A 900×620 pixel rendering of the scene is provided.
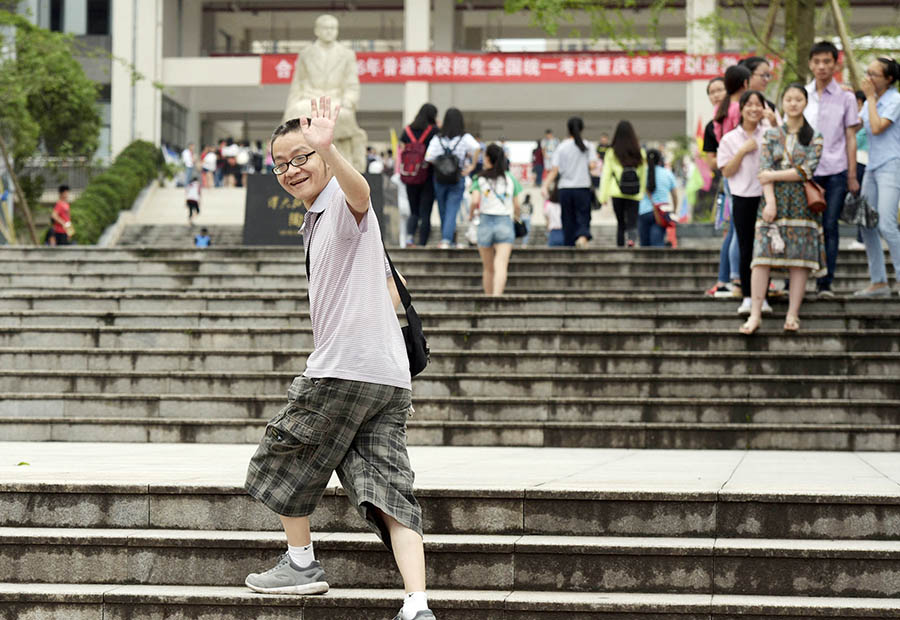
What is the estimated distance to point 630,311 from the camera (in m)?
10.2

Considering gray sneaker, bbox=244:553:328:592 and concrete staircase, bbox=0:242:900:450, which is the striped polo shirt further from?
concrete staircase, bbox=0:242:900:450

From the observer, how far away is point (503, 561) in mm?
4887

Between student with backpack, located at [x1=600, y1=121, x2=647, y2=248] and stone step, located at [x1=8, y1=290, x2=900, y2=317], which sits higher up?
student with backpack, located at [x1=600, y1=121, x2=647, y2=248]

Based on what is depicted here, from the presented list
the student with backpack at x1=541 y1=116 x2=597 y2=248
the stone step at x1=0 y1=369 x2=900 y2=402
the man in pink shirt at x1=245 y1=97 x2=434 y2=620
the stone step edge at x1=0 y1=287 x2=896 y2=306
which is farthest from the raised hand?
the student with backpack at x1=541 y1=116 x2=597 y2=248

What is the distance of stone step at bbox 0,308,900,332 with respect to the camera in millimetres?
9609

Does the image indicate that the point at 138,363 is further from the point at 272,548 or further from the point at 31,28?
the point at 31,28

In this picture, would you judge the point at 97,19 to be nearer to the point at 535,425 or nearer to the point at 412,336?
the point at 535,425

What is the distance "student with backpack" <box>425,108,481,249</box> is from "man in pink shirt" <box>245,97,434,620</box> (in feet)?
28.8

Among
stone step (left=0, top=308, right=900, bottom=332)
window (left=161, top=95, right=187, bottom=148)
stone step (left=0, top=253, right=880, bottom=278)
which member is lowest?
stone step (left=0, top=308, right=900, bottom=332)

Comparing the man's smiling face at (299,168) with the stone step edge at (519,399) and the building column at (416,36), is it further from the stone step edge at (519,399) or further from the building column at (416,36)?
the building column at (416,36)

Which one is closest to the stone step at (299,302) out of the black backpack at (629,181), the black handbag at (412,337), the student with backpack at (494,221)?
the student with backpack at (494,221)

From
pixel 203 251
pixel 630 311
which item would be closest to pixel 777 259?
pixel 630 311

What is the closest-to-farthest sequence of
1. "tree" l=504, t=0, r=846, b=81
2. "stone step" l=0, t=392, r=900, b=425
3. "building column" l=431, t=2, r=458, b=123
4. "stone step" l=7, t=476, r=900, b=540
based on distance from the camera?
"stone step" l=7, t=476, r=900, b=540 → "stone step" l=0, t=392, r=900, b=425 → "tree" l=504, t=0, r=846, b=81 → "building column" l=431, t=2, r=458, b=123

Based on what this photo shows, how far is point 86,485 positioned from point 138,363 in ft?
13.6
